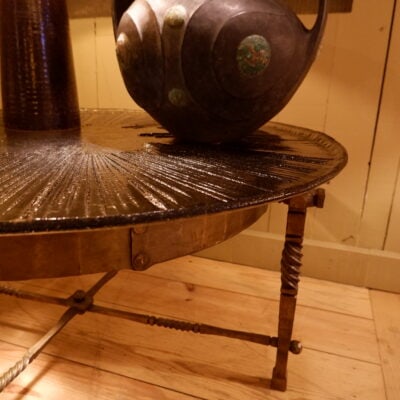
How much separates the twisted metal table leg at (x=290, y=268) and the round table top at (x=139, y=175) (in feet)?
0.31

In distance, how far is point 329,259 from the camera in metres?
1.22

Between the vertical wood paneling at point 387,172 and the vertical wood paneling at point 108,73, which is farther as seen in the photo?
the vertical wood paneling at point 108,73

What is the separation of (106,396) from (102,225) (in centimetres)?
62

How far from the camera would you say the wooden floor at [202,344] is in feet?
2.71

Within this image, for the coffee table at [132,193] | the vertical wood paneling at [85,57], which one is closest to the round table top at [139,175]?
the coffee table at [132,193]

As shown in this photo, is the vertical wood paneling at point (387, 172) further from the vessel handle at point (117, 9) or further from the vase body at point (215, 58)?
the vessel handle at point (117, 9)

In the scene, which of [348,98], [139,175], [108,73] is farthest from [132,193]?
[108,73]

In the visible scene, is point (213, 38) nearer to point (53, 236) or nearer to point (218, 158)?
point (218, 158)

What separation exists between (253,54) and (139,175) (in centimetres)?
20

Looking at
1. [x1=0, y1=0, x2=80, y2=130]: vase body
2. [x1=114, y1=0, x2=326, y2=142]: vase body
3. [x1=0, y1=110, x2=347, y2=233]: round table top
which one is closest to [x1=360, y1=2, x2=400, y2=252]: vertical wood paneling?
[x1=0, y1=110, x2=347, y2=233]: round table top

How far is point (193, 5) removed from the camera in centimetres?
50

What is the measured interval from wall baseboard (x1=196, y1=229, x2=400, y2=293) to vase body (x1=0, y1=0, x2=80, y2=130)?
0.75m

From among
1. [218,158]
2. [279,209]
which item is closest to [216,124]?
[218,158]

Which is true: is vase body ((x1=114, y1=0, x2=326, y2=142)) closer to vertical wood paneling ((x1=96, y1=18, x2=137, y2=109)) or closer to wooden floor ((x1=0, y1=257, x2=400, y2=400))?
wooden floor ((x1=0, y1=257, x2=400, y2=400))
